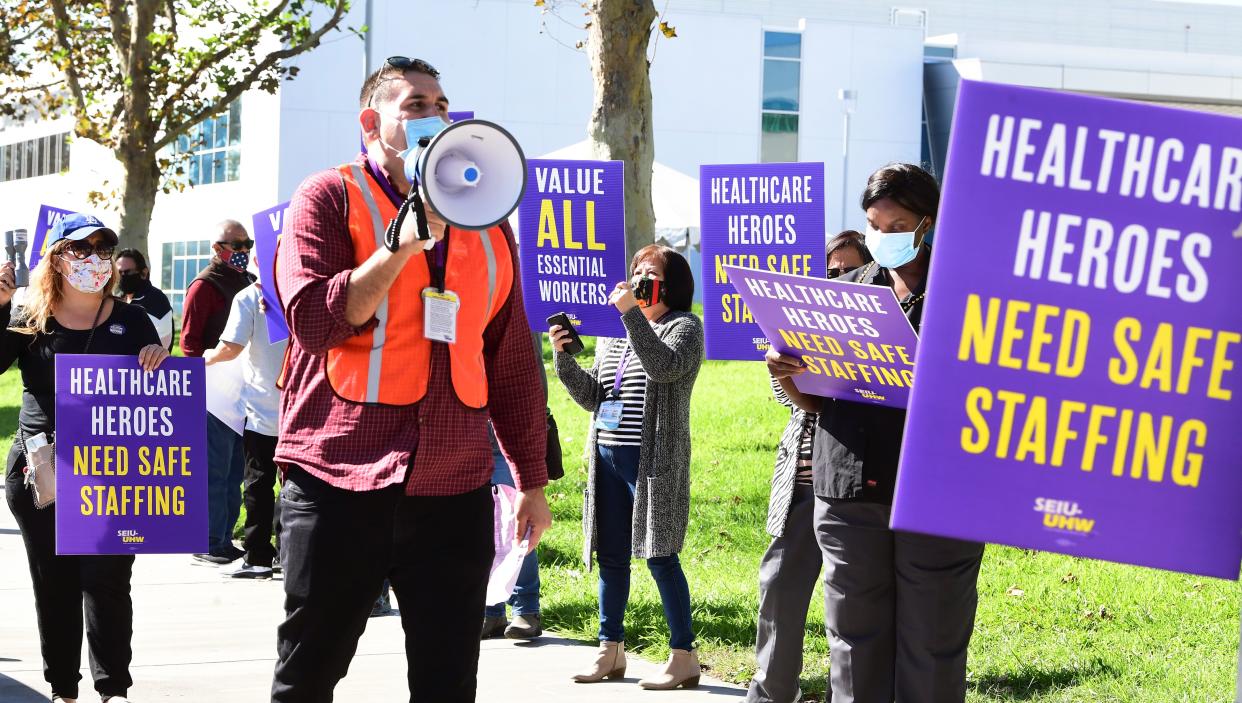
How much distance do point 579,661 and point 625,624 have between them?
61cm

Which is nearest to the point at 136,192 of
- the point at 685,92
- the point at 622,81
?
the point at 622,81

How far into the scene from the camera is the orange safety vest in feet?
12.1

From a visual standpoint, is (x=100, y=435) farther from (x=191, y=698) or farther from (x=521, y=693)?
(x=521, y=693)

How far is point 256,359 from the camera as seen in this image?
9586 mm

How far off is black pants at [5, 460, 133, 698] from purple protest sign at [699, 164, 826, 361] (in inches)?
118

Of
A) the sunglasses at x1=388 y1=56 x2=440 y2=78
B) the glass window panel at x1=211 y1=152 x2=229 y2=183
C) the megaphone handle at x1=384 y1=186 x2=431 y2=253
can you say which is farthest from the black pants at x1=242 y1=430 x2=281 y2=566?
the glass window panel at x1=211 y1=152 x2=229 y2=183

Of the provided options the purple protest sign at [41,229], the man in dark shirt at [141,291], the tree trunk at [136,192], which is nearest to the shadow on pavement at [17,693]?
the purple protest sign at [41,229]

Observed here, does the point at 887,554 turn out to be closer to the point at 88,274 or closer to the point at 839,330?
the point at 839,330

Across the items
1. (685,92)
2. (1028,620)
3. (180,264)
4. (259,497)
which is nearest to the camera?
(1028,620)

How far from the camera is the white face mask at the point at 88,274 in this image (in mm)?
5785

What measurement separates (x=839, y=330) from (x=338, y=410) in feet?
4.74

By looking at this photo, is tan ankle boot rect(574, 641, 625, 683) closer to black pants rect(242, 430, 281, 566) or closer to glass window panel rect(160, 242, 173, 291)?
black pants rect(242, 430, 281, 566)

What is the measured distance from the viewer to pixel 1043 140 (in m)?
2.70

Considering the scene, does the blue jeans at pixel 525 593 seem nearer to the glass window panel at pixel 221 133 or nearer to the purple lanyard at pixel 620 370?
the purple lanyard at pixel 620 370
